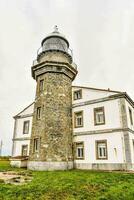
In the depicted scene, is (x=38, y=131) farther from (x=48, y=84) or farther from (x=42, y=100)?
(x=48, y=84)

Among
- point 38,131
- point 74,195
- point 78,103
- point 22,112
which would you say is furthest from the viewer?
point 22,112

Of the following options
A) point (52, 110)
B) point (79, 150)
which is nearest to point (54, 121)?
point (52, 110)

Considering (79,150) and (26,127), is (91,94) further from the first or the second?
(26,127)

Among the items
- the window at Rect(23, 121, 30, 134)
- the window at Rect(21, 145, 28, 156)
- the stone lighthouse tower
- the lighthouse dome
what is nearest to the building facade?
the stone lighthouse tower

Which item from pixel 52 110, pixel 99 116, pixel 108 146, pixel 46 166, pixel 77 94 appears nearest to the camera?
pixel 46 166

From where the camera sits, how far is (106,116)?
1684 cm

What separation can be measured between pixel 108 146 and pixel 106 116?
277 cm

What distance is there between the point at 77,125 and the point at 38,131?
423cm

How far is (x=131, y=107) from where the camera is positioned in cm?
1848

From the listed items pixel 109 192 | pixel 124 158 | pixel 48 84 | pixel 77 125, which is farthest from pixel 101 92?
pixel 109 192

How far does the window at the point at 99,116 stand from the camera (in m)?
17.1

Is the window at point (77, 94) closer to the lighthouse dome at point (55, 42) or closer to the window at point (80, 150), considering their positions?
the window at point (80, 150)

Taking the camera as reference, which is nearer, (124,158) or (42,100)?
(124,158)

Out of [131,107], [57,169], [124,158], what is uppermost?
[131,107]
